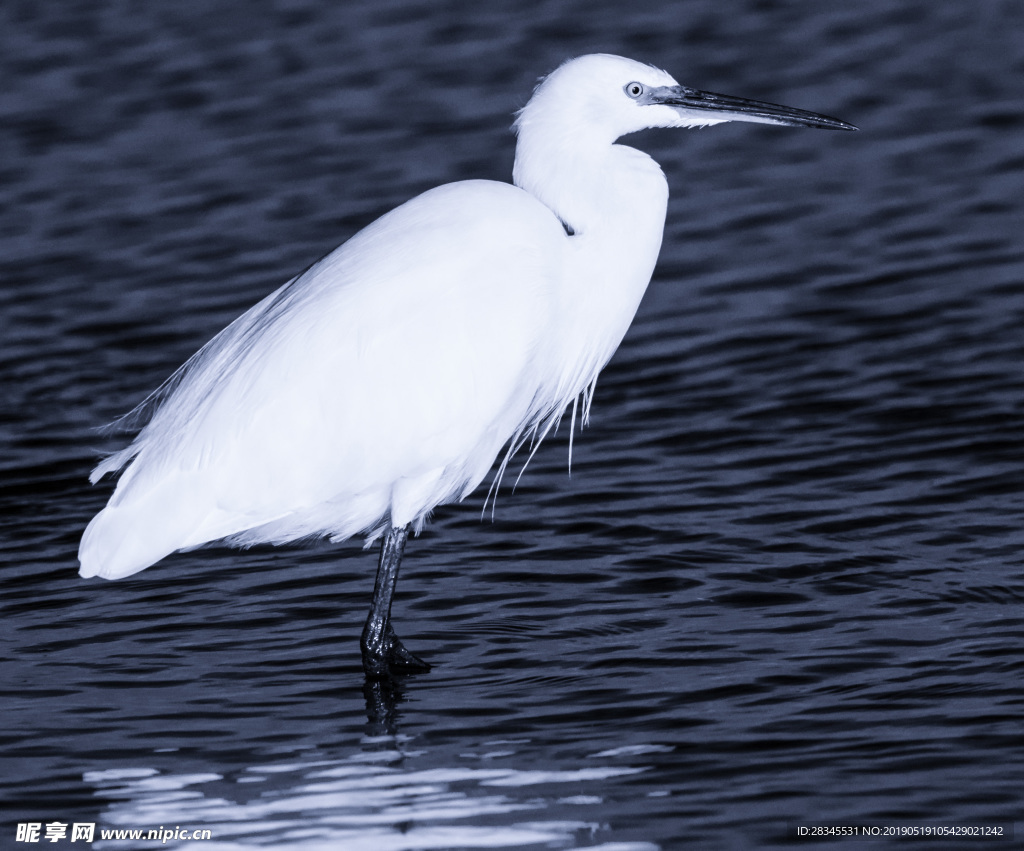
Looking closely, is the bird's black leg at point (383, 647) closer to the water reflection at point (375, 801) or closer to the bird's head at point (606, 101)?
the water reflection at point (375, 801)

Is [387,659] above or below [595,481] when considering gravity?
below

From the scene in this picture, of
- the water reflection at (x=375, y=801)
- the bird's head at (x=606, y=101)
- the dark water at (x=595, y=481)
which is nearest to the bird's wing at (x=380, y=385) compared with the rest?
the bird's head at (x=606, y=101)

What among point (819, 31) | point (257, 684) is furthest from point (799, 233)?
point (257, 684)

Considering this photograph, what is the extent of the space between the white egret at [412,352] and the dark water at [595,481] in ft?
1.48

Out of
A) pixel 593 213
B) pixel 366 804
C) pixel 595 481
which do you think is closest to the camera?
pixel 366 804

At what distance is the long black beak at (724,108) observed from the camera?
576 centimetres

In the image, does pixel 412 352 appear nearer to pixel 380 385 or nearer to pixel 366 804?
pixel 380 385

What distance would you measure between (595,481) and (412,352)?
1634mm

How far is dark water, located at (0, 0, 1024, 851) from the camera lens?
488 cm

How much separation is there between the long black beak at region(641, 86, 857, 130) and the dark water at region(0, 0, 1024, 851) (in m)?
1.36

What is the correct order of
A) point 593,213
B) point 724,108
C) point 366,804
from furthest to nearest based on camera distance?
point 724,108 → point 593,213 → point 366,804

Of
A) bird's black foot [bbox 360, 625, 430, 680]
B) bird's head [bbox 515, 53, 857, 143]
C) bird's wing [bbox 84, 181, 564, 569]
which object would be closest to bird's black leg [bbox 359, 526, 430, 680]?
bird's black foot [bbox 360, 625, 430, 680]

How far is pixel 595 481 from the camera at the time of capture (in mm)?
7039

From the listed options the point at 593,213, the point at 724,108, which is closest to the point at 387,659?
the point at 593,213
